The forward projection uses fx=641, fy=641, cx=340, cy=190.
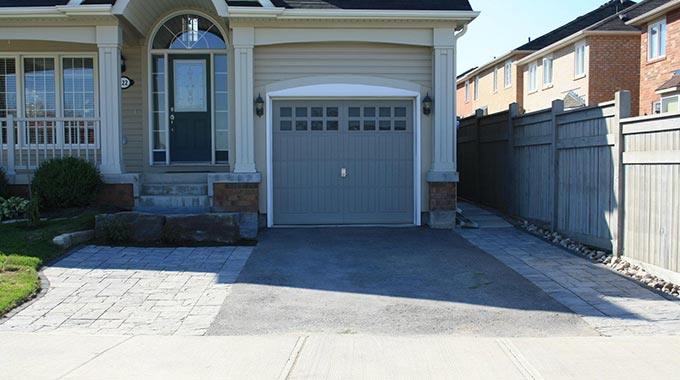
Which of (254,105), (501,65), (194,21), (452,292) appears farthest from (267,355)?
(501,65)

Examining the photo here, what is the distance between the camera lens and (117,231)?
34.2 ft

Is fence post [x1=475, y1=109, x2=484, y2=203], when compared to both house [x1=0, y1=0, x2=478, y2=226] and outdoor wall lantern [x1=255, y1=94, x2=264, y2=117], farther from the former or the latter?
outdoor wall lantern [x1=255, y1=94, x2=264, y2=117]

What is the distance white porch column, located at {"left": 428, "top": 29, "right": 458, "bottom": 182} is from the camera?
12.4m

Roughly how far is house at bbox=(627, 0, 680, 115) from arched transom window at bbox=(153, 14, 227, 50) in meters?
15.3

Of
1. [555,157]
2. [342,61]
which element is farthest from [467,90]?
[555,157]

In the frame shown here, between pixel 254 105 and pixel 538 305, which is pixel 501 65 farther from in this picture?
pixel 538 305

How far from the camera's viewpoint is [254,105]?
40.6 feet

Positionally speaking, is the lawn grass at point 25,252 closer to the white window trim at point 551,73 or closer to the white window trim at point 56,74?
the white window trim at point 56,74

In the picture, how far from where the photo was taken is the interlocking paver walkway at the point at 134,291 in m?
6.35

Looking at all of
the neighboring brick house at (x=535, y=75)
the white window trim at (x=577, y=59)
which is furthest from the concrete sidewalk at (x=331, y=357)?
the white window trim at (x=577, y=59)

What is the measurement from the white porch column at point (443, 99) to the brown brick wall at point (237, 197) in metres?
3.46

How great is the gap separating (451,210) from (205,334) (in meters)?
7.38

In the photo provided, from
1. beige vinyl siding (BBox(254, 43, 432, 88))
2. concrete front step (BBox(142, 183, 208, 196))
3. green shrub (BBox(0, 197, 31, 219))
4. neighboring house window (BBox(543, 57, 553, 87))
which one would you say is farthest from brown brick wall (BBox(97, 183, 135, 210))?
neighboring house window (BBox(543, 57, 553, 87))

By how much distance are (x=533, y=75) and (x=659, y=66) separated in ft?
34.2
